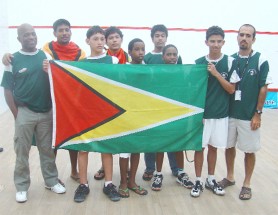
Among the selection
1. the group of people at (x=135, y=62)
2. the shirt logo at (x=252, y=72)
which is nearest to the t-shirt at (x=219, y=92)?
the group of people at (x=135, y=62)

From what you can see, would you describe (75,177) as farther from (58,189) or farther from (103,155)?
(103,155)

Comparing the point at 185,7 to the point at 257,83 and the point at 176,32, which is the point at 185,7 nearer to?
the point at 176,32

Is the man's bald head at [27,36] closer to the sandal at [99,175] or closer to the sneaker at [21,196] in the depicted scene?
the sneaker at [21,196]

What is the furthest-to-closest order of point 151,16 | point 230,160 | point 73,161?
point 151,16, point 73,161, point 230,160

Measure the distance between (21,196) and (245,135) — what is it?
5.79 ft

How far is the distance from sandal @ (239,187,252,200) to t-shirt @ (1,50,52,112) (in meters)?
1.69

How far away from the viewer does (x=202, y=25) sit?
659 cm

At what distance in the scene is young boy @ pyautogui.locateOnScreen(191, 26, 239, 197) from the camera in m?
2.57

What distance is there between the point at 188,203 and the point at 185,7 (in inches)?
186

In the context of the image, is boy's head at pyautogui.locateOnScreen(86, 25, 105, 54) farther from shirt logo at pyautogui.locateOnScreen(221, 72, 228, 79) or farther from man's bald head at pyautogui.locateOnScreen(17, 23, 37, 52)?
shirt logo at pyautogui.locateOnScreen(221, 72, 228, 79)

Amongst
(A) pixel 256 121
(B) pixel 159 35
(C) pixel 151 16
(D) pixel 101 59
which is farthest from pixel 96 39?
(C) pixel 151 16

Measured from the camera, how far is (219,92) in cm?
262

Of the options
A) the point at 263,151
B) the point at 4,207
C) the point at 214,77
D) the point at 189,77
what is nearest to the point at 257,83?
the point at 214,77

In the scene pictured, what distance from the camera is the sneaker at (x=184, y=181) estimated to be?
2904mm
